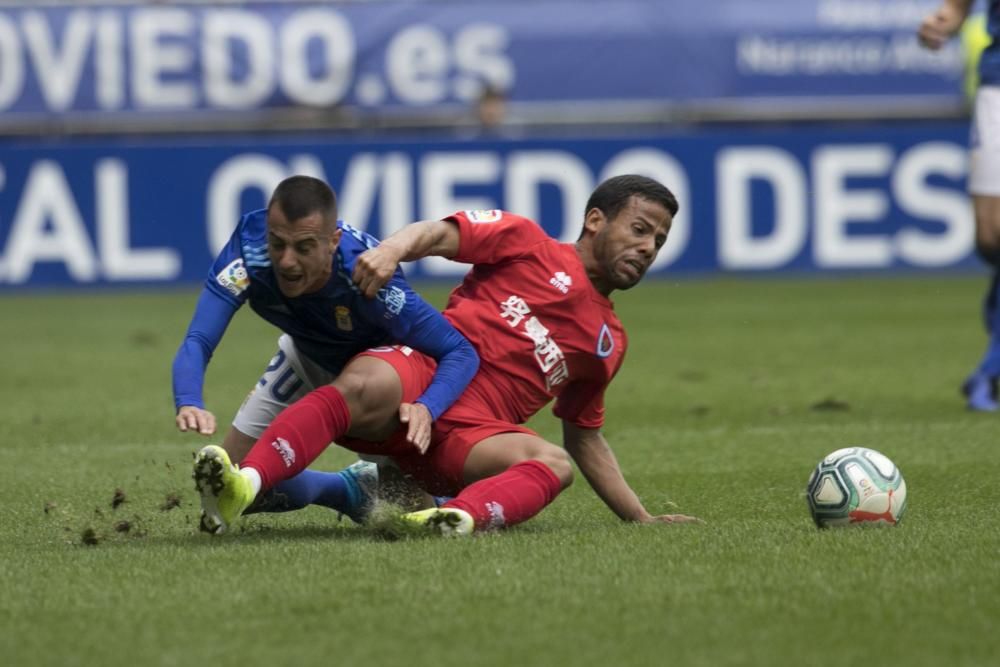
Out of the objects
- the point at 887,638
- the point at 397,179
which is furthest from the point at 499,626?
the point at 397,179

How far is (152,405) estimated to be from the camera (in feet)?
31.8

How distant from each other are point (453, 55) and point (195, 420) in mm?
13723

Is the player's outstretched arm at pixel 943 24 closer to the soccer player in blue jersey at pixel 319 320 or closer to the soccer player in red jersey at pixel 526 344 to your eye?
the soccer player in red jersey at pixel 526 344

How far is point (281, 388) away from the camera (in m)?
5.79

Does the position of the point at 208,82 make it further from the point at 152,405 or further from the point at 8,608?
the point at 8,608

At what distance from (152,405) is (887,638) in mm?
6497

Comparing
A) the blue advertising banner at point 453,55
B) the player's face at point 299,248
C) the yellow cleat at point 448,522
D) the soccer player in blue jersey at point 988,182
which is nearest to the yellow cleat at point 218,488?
the yellow cleat at point 448,522

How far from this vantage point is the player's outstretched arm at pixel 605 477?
18.1 ft

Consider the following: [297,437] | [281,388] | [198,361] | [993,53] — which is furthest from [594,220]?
[993,53]

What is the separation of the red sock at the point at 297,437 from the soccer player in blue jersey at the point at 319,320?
0.08 m

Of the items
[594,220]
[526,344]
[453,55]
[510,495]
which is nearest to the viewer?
[510,495]

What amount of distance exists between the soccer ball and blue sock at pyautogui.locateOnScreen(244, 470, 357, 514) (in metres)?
1.44

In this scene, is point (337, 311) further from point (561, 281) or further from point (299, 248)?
point (561, 281)

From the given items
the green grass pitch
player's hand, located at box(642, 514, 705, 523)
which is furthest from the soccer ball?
player's hand, located at box(642, 514, 705, 523)
